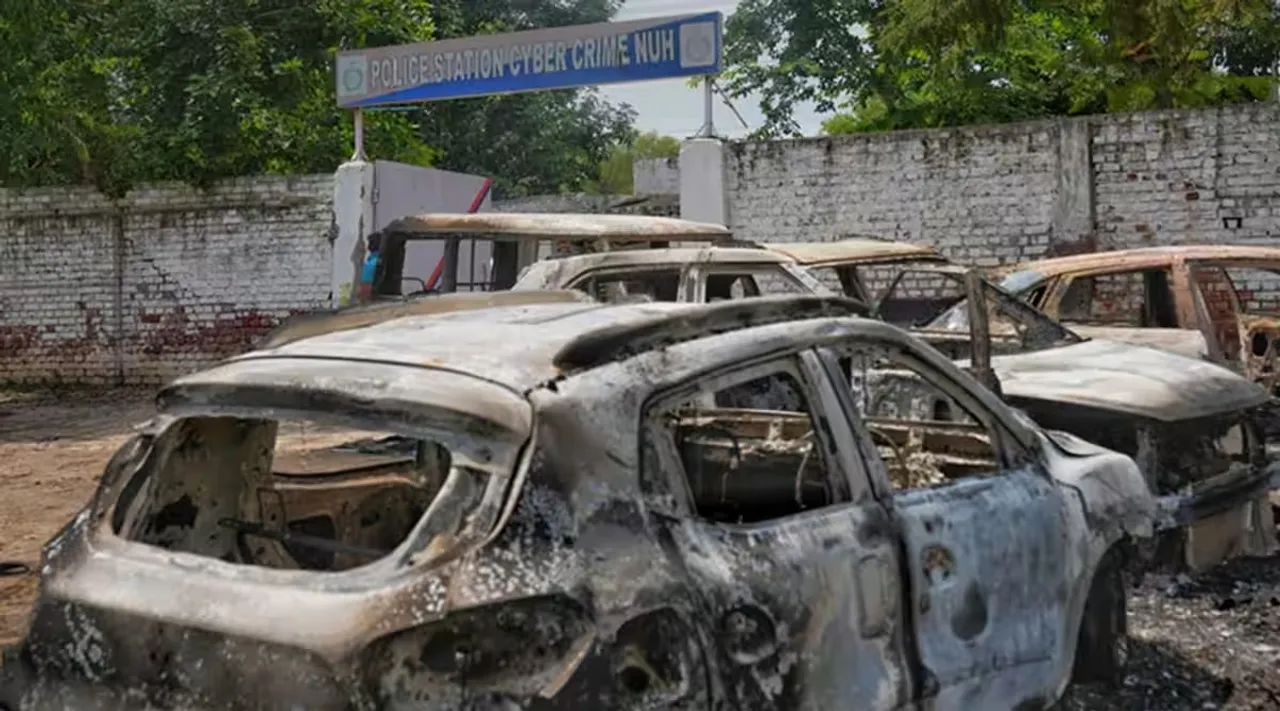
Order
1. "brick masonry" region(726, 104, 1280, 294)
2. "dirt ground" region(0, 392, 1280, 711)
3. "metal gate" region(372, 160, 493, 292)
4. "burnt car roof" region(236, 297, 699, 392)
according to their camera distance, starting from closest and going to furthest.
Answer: "burnt car roof" region(236, 297, 699, 392) → "dirt ground" region(0, 392, 1280, 711) → "brick masonry" region(726, 104, 1280, 294) → "metal gate" region(372, 160, 493, 292)

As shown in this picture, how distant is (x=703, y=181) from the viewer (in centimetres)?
1314

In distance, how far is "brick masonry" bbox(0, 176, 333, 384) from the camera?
48.9 feet

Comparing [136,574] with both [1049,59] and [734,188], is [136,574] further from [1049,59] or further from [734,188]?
[1049,59]

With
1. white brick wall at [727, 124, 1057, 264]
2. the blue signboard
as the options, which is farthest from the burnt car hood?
the blue signboard

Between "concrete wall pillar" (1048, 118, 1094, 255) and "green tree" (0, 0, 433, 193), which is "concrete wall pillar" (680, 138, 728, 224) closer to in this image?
"concrete wall pillar" (1048, 118, 1094, 255)

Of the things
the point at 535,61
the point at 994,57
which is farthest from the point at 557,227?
the point at 994,57

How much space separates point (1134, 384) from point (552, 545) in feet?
13.0

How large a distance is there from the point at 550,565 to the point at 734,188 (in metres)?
10.9

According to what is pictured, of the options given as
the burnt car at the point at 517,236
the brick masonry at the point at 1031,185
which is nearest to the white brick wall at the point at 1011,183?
the brick masonry at the point at 1031,185

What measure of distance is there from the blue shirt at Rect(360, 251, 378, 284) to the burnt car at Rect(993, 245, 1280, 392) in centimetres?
462

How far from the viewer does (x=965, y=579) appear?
3.30 meters

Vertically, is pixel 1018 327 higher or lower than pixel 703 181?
lower

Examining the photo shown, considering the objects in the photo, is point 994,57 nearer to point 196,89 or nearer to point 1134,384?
point 196,89

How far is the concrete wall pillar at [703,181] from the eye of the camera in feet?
42.8
